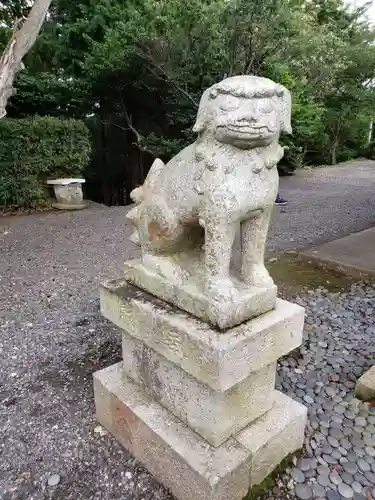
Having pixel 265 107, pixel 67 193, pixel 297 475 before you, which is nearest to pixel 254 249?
pixel 265 107

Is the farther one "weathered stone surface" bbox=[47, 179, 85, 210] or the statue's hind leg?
"weathered stone surface" bbox=[47, 179, 85, 210]

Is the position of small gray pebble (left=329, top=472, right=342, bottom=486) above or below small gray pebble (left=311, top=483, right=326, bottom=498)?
above

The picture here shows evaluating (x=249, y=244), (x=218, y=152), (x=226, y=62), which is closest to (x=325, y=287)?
(x=249, y=244)

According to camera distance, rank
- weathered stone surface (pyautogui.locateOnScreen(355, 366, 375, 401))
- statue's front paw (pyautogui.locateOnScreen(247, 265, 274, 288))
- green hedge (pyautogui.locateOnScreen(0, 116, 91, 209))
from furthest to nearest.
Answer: green hedge (pyautogui.locateOnScreen(0, 116, 91, 209))
weathered stone surface (pyautogui.locateOnScreen(355, 366, 375, 401))
statue's front paw (pyautogui.locateOnScreen(247, 265, 274, 288))

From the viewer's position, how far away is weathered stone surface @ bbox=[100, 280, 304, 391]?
1354 millimetres

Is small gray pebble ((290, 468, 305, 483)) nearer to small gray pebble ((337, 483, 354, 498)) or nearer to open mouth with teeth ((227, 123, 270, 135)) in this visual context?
small gray pebble ((337, 483, 354, 498))

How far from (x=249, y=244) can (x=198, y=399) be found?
0.64 meters

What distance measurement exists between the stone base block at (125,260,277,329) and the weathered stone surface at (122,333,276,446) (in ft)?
0.86

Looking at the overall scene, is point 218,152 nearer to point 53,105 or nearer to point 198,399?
point 198,399

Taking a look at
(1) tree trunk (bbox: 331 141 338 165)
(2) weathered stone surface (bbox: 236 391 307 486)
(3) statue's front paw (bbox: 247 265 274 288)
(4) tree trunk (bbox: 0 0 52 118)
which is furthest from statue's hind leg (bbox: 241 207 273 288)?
(1) tree trunk (bbox: 331 141 338 165)

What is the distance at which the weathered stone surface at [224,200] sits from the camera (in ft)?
4.25

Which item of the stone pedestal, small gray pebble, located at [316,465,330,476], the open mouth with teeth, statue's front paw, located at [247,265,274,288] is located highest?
the open mouth with teeth

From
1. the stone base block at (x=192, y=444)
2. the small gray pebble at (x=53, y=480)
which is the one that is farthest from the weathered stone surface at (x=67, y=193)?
the small gray pebble at (x=53, y=480)

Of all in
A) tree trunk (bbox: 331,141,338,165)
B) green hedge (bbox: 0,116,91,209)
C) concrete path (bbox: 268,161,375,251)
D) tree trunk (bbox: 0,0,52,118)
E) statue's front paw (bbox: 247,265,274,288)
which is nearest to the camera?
statue's front paw (bbox: 247,265,274,288)
